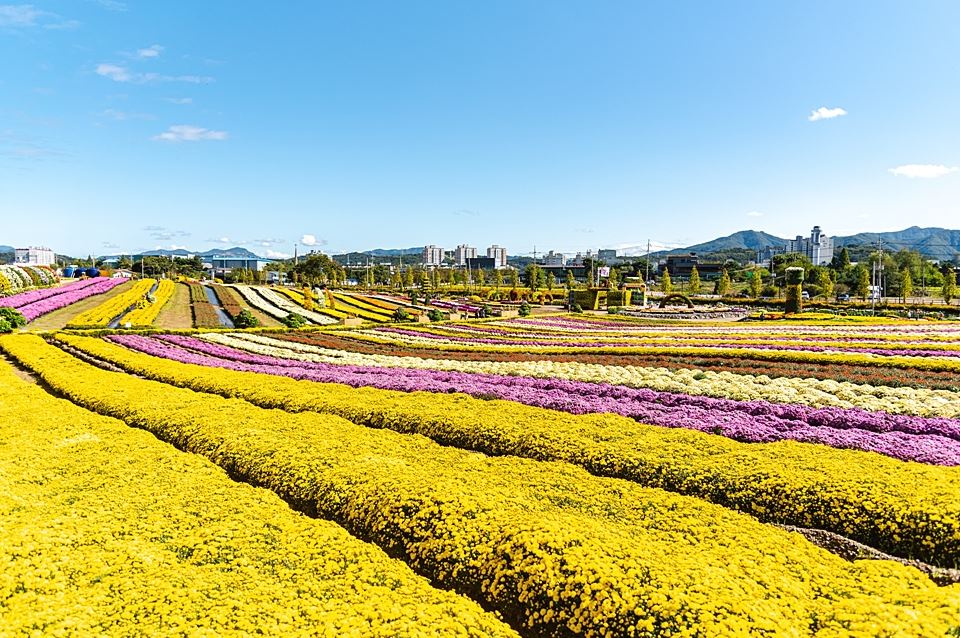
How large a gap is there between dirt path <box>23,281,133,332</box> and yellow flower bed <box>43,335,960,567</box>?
35227mm

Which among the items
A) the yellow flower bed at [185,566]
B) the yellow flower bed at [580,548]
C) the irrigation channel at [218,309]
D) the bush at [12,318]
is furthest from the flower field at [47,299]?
the yellow flower bed at [580,548]

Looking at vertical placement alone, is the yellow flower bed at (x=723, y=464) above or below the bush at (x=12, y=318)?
below

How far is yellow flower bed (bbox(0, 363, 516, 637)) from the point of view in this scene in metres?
5.75

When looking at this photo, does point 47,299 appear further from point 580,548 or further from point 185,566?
point 580,548

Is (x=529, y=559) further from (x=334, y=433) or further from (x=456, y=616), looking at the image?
(x=334, y=433)

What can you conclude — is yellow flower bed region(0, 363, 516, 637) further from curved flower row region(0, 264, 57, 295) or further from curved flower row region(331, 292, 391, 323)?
curved flower row region(0, 264, 57, 295)

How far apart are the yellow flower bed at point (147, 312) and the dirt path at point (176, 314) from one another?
0.46m

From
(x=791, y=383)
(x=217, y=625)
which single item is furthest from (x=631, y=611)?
(x=791, y=383)

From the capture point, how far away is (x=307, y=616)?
5895 millimetres

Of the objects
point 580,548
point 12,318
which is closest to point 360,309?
point 12,318

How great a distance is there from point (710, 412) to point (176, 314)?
1929 inches

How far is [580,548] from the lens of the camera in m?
6.61

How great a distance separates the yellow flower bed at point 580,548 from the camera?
5.60m

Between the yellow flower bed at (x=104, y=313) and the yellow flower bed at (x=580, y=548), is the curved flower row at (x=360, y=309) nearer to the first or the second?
the yellow flower bed at (x=104, y=313)
